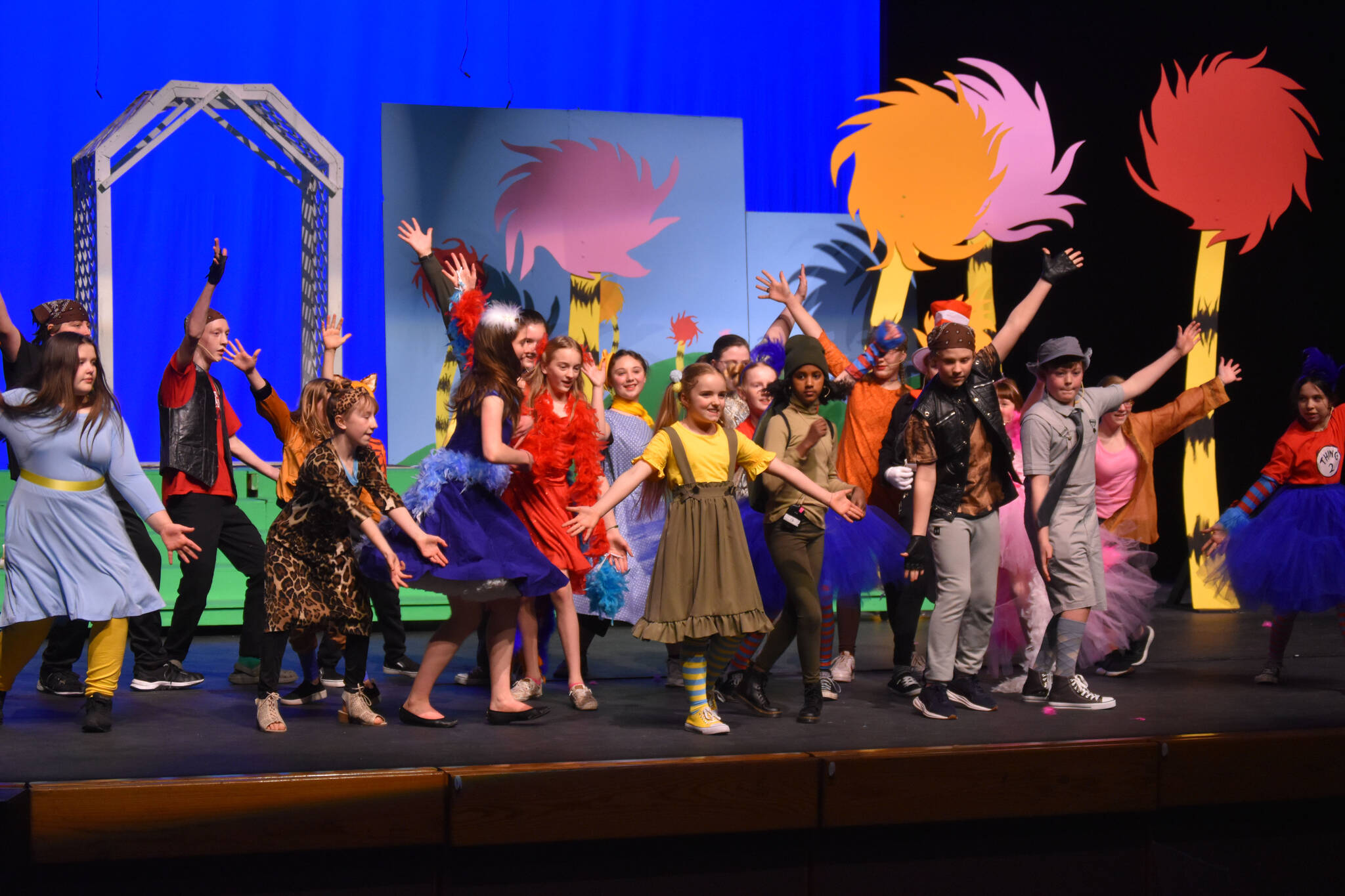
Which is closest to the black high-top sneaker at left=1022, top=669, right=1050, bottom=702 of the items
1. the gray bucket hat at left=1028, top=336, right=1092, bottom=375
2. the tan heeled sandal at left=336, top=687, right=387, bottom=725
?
the gray bucket hat at left=1028, top=336, right=1092, bottom=375

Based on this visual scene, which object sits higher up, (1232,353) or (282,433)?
(1232,353)

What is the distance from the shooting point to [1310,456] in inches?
177

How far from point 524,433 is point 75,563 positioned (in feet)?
Answer: 4.58

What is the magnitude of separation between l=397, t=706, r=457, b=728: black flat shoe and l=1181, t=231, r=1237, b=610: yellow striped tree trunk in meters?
4.97

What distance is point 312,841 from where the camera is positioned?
2658 millimetres

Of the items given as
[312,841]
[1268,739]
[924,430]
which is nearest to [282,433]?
[312,841]

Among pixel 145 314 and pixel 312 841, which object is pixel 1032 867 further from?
pixel 145 314

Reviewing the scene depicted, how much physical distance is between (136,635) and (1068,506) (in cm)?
344

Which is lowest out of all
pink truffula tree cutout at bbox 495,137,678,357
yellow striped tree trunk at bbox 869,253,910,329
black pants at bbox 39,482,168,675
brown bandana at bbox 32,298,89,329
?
black pants at bbox 39,482,168,675

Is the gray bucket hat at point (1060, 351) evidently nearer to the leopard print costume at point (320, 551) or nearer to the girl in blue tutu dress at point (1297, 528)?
the girl in blue tutu dress at point (1297, 528)

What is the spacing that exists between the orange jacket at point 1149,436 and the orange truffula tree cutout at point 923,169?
171 centimetres

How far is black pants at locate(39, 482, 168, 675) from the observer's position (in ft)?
13.4

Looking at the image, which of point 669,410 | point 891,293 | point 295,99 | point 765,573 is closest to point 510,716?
point 765,573

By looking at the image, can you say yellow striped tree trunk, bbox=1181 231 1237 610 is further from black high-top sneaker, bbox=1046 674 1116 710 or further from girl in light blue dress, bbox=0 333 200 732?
girl in light blue dress, bbox=0 333 200 732
